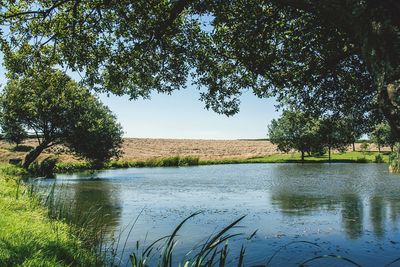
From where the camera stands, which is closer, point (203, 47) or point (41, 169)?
point (203, 47)

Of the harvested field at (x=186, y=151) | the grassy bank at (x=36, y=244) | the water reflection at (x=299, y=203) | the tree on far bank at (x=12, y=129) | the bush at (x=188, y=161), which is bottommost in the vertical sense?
the water reflection at (x=299, y=203)

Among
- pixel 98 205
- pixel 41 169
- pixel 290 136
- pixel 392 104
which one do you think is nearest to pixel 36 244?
pixel 392 104

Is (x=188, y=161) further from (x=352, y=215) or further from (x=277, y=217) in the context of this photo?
(x=352, y=215)

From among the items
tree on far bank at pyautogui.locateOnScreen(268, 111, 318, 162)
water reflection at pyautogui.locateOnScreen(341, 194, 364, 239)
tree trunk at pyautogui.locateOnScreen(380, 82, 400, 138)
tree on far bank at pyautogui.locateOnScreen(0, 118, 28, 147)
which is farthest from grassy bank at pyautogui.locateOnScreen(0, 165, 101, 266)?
tree on far bank at pyautogui.locateOnScreen(268, 111, 318, 162)

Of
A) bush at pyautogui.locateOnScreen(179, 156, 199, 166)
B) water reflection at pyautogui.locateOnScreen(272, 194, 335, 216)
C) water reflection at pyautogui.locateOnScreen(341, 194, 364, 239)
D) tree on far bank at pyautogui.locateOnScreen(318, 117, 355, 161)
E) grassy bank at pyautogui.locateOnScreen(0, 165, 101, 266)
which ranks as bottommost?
water reflection at pyautogui.locateOnScreen(272, 194, 335, 216)

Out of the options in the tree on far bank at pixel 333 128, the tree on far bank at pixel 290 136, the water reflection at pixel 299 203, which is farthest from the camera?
the tree on far bank at pixel 290 136

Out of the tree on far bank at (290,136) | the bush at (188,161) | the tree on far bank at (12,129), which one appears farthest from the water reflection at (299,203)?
the bush at (188,161)

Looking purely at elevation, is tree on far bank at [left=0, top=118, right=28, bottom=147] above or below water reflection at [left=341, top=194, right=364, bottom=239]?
above

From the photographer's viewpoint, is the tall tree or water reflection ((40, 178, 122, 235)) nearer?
the tall tree

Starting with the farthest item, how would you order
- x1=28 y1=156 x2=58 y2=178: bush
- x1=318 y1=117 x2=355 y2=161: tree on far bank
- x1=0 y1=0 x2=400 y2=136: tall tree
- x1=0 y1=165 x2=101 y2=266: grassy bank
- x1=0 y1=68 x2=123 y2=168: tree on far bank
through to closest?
1. x1=28 y1=156 x2=58 y2=178: bush
2. x1=0 y1=68 x2=123 y2=168: tree on far bank
3. x1=318 y1=117 x2=355 y2=161: tree on far bank
4. x1=0 y1=0 x2=400 y2=136: tall tree
5. x1=0 y1=165 x2=101 y2=266: grassy bank

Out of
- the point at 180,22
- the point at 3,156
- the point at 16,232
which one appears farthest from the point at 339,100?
the point at 3,156

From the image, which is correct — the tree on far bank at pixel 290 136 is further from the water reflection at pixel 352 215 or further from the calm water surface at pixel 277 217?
the water reflection at pixel 352 215

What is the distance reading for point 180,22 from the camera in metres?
13.5

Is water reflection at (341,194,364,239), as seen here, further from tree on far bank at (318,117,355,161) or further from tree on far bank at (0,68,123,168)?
tree on far bank at (0,68,123,168)
